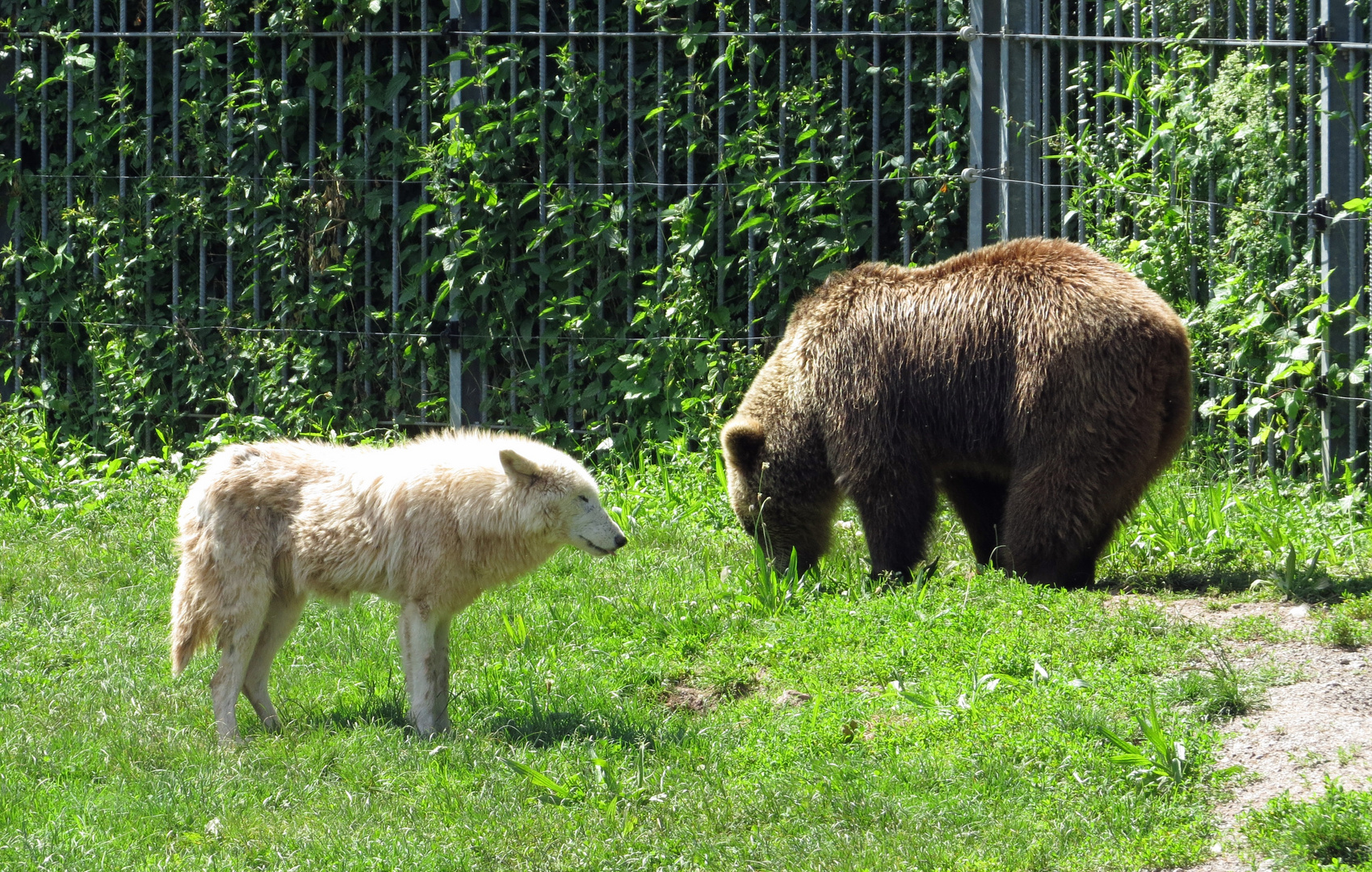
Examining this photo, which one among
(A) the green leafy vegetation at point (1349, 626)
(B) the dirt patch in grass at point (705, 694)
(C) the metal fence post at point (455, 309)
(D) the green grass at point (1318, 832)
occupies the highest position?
(C) the metal fence post at point (455, 309)

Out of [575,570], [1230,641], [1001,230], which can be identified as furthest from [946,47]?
[1230,641]

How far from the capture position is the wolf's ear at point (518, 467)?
5.37m

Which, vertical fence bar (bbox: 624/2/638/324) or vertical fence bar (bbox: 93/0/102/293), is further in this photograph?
vertical fence bar (bbox: 93/0/102/293)

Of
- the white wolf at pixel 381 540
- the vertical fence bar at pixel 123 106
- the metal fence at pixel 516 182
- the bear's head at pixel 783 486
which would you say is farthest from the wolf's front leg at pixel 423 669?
the vertical fence bar at pixel 123 106

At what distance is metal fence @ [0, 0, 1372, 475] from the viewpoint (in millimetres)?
9125

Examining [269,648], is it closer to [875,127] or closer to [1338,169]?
[875,127]

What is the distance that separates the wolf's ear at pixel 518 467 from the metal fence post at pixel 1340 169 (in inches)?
172

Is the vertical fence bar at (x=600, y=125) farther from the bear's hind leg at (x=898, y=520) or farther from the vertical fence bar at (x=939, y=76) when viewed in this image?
the bear's hind leg at (x=898, y=520)

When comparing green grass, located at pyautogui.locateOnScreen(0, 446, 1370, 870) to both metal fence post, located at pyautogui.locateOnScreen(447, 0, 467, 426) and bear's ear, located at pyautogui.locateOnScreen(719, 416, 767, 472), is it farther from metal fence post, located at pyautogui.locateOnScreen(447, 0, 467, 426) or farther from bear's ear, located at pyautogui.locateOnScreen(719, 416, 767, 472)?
metal fence post, located at pyautogui.locateOnScreen(447, 0, 467, 426)

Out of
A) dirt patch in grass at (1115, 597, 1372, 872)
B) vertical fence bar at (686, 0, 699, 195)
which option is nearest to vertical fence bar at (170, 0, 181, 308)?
vertical fence bar at (686, 0, 699, 195)

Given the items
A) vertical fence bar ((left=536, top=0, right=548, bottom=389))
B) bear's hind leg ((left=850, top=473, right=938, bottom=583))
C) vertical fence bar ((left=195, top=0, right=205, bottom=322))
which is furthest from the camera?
vertical fence bar ((left=195, top=0, right=205, bottom=322))

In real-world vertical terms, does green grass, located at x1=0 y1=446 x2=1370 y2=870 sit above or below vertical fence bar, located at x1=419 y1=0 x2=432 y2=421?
below

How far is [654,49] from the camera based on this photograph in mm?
9922

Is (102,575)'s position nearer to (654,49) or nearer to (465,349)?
(465,349)
